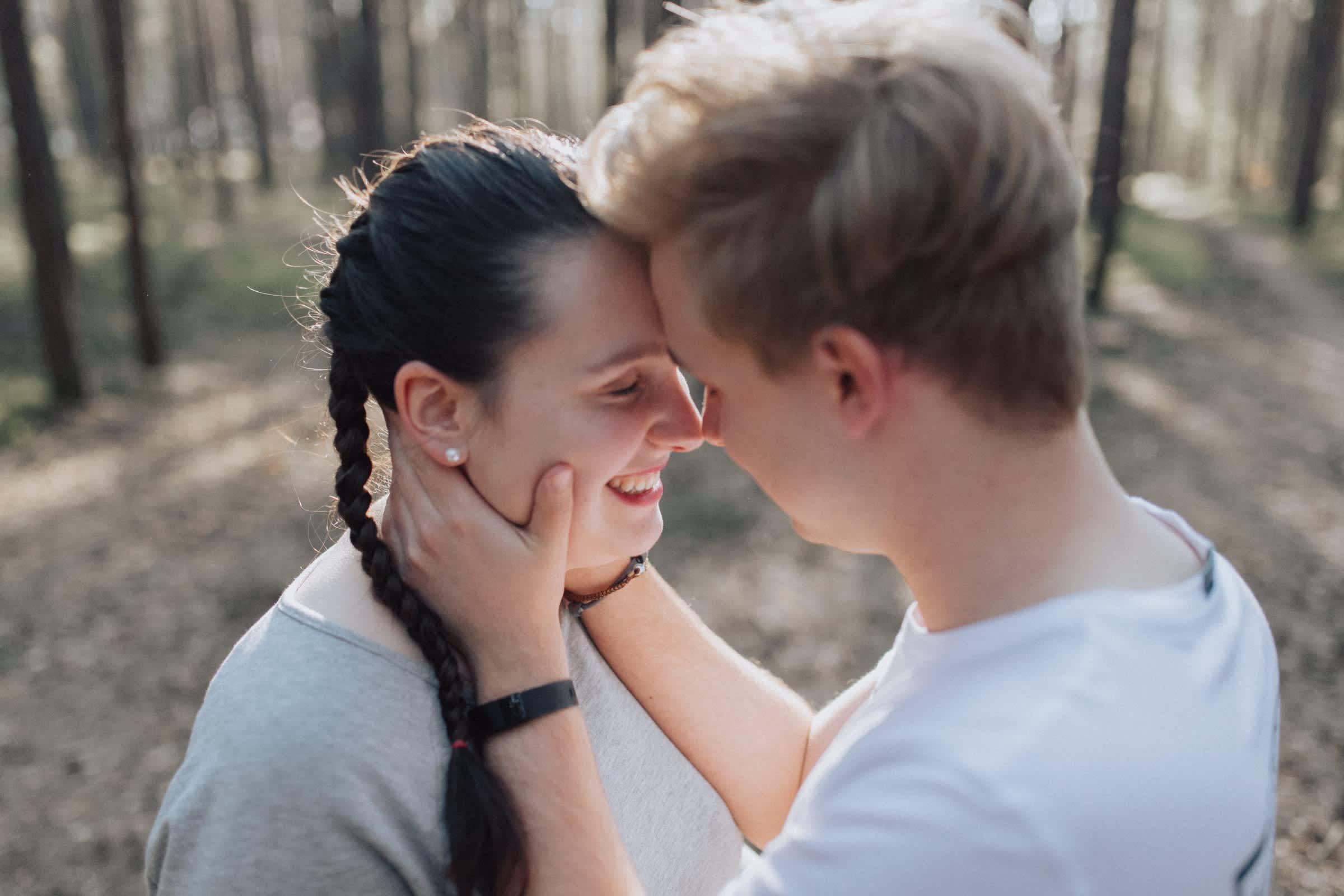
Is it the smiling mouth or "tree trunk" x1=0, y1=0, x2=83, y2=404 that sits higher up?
the smiling mouth

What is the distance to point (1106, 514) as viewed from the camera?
134cm

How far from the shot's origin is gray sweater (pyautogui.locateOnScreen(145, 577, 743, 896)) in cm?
142

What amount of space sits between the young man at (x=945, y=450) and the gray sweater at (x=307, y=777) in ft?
0.80

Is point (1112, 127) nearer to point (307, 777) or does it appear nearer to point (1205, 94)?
point (307, 777)

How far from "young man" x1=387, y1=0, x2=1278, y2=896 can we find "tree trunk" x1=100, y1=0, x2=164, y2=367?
10849 millimetres

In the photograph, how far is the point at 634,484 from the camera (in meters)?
1.98

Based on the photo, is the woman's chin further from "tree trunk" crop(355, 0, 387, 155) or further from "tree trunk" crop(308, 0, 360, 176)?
"tree trunk" crop(308, 0, 360, 176)

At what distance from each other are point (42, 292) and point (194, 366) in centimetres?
249

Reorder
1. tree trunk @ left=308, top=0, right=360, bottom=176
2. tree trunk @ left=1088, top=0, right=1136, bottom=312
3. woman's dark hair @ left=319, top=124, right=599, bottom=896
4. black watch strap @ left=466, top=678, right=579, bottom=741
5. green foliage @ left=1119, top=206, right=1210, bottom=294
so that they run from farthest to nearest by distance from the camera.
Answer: tree trunk @ left=308, top=0, right=360, bottom=176 → green foliage @ left=1119, top=206, right=1210, bottom=294 → tree trunk @ left=1088, top=0, right=1136, bottom=312 → woman's dark hair @ left=319, top=124, right=599, bottom=896 → black watch strap @ left=466, top=678, right=579, bottom=741

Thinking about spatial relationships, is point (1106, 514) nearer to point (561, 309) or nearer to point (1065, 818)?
point (1065, 818)

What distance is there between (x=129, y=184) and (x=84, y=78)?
25.8 metres

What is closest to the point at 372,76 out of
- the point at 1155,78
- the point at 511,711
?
the point at 511,711

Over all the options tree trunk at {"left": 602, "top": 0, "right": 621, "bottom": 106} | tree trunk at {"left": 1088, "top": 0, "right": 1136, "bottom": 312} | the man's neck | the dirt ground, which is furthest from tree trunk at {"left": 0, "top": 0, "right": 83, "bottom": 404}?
tree trunk at {"left": 1088, "top": 0, "right": 1136, "bottom": 312}

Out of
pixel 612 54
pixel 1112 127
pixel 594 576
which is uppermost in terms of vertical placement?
pixel 594 576
